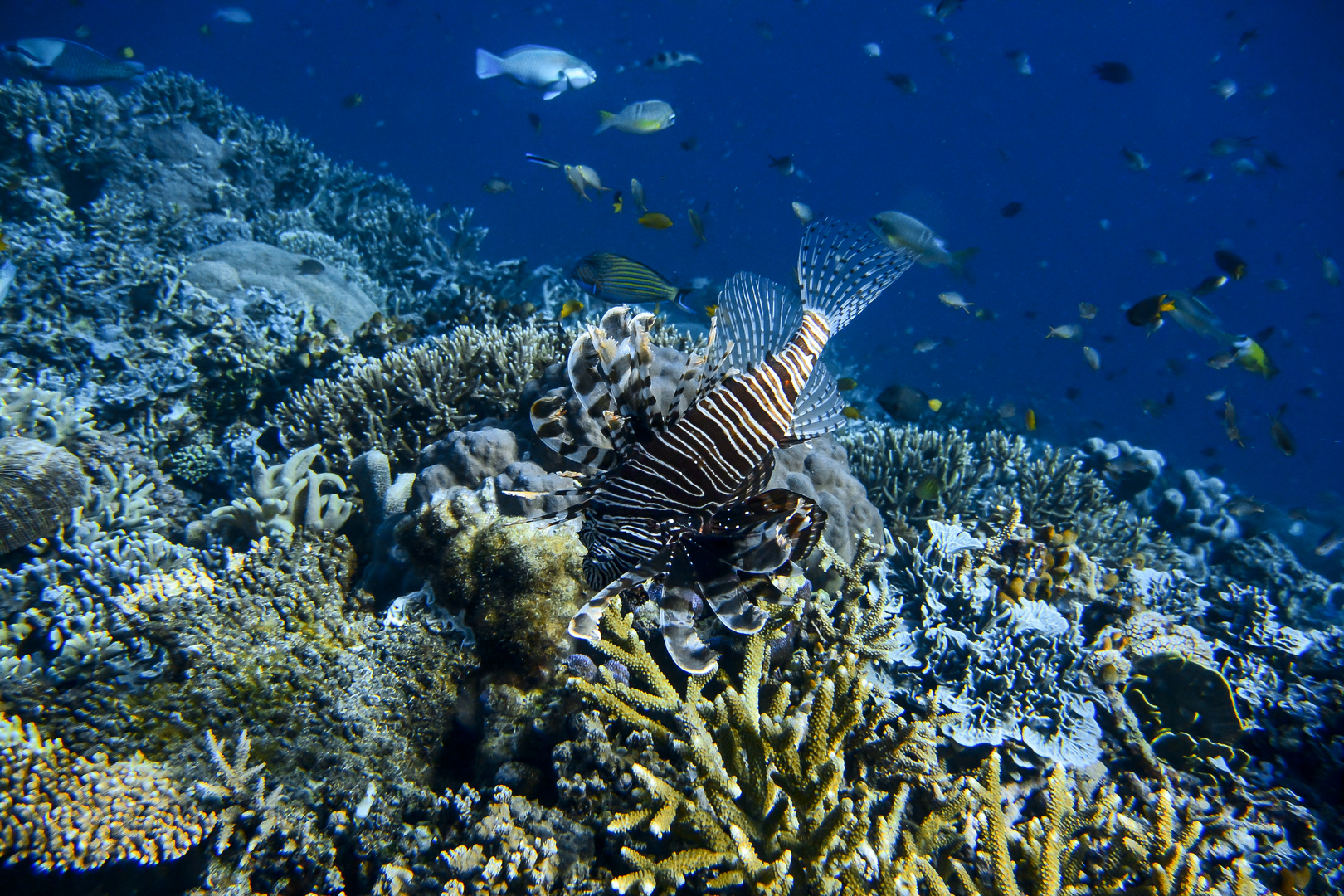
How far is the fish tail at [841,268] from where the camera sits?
3.55 m

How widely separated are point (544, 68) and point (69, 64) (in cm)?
783

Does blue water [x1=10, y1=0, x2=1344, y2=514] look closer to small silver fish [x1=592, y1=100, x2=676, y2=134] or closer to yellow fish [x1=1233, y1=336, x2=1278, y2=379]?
small silver fish [x1=592, y1=100, x2=676, y2=134]

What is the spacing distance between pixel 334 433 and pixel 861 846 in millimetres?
4403

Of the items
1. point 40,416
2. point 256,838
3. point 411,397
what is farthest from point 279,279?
point 256,838

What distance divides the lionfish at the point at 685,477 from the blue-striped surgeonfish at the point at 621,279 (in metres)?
3.12

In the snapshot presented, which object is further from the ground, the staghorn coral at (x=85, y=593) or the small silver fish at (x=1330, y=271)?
the small silver fish at (x=1330, y=271)

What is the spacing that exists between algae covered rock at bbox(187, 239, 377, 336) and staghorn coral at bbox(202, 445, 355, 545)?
3.43 m

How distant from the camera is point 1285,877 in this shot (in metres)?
2.46

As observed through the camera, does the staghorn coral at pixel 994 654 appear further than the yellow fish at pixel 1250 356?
No

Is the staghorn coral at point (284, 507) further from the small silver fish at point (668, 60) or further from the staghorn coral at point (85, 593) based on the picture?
the small silver fish at point (668, 60)

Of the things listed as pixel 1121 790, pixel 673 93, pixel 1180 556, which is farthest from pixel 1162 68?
pixel 1121 790

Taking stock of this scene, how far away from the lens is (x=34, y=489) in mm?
3510

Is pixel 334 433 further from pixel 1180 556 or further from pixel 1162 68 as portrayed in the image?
Answer: pixel 1162 68

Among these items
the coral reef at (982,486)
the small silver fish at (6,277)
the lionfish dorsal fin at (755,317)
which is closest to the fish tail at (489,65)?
the small silver fish at (6,277)
